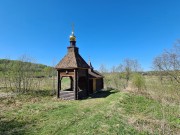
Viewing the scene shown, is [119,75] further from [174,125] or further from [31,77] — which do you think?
[174,125]

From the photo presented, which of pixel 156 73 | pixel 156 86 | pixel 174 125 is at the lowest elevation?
pixel 174 125

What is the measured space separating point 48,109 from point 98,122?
4.54m

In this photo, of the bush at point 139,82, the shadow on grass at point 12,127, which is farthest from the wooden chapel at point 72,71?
the shadow on grass at point 12,127

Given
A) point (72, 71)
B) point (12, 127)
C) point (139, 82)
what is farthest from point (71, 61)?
point (139, 82)

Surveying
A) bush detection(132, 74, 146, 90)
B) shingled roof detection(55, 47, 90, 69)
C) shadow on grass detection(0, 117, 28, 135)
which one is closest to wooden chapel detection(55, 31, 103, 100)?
shingled roof detection(55, 47, 90, 69)

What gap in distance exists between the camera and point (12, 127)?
7.37 meters

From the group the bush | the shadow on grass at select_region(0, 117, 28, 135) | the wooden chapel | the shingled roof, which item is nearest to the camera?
the shadow on grass at select_region(0, 117, 28, 135)

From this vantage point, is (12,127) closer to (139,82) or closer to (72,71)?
(72,71)

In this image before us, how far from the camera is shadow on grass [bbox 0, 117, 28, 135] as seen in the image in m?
6.76

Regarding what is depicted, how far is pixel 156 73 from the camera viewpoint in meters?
20.3

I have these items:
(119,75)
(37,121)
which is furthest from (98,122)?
(119,75)

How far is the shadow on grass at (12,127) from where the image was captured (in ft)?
22.2

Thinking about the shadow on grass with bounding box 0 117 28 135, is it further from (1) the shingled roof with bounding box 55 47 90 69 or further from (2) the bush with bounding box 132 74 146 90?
(2) the bush with bounding box 132 74 146 90

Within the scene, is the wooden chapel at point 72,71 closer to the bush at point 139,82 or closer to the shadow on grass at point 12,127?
the bush at point 139,82
